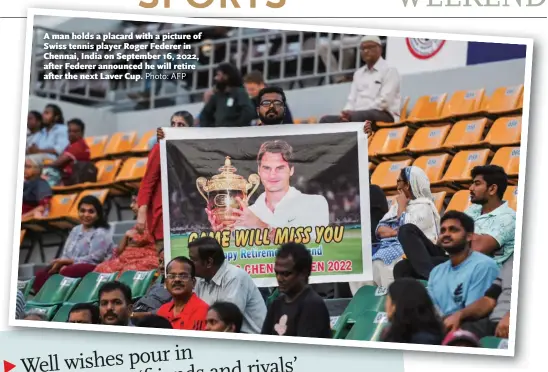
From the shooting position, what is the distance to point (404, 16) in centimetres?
890

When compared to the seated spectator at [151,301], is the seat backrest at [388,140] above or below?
above

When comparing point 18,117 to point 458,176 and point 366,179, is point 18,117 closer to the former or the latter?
point 366,179

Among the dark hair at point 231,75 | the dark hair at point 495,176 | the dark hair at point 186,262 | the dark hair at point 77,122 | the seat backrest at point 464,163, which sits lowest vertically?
the dark hair at point 186,262

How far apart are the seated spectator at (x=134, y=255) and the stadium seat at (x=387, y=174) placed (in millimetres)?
1848

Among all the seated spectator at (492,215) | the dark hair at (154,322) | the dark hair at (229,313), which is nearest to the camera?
the seated spectator at (492,215)

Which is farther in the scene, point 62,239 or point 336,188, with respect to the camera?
point 62,239

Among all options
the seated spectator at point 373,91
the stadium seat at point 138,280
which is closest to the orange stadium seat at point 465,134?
the seated spectator at point 373,91

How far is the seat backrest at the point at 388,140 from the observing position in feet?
36.6

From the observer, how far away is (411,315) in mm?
8008

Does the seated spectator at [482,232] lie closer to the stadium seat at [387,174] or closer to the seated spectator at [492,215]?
the seated spectator at [492,215]

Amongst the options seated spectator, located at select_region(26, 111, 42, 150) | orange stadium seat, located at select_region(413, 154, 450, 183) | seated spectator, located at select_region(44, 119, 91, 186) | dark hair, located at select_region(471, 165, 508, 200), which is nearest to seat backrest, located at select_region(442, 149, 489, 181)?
orange stadium seat, located at select_region(413, 154, 450, 183)

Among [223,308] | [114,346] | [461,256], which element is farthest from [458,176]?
[114,346]

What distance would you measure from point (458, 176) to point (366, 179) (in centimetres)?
128

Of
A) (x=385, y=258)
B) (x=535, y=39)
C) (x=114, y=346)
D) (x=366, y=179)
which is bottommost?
(x=114, y=346)
